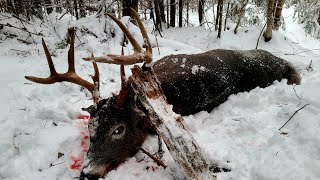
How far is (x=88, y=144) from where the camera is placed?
13.2 feet

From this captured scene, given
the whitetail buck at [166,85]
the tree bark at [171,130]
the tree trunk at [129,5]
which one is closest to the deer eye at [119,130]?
the whitetail buck at [166,85]

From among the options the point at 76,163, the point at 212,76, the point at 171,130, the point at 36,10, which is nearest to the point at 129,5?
the point at 212,76

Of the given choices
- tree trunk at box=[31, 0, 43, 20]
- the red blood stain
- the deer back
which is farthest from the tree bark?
tree trunk at box=[31, 0, 43, 20]

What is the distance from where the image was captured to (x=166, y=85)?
4.77 m

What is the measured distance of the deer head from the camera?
3613mm

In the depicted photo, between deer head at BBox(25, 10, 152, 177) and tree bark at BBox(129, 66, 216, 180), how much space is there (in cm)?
23

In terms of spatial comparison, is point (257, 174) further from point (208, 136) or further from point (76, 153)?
point (76, 153)

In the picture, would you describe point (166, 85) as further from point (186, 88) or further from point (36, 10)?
point (36, 10)

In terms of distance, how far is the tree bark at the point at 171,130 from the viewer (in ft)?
10.1

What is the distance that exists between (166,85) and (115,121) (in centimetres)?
117

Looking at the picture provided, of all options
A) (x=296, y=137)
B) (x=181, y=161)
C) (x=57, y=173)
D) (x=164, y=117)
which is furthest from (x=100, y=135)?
(x=296, y=137)

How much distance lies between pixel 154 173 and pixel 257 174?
1070 mm

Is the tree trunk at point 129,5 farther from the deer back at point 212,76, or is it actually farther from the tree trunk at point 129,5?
the deer back at point 212,76

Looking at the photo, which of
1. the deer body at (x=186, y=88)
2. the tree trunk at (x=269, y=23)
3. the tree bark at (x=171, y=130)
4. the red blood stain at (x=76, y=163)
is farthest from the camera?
the tree trunk at (x=269, y=23)
